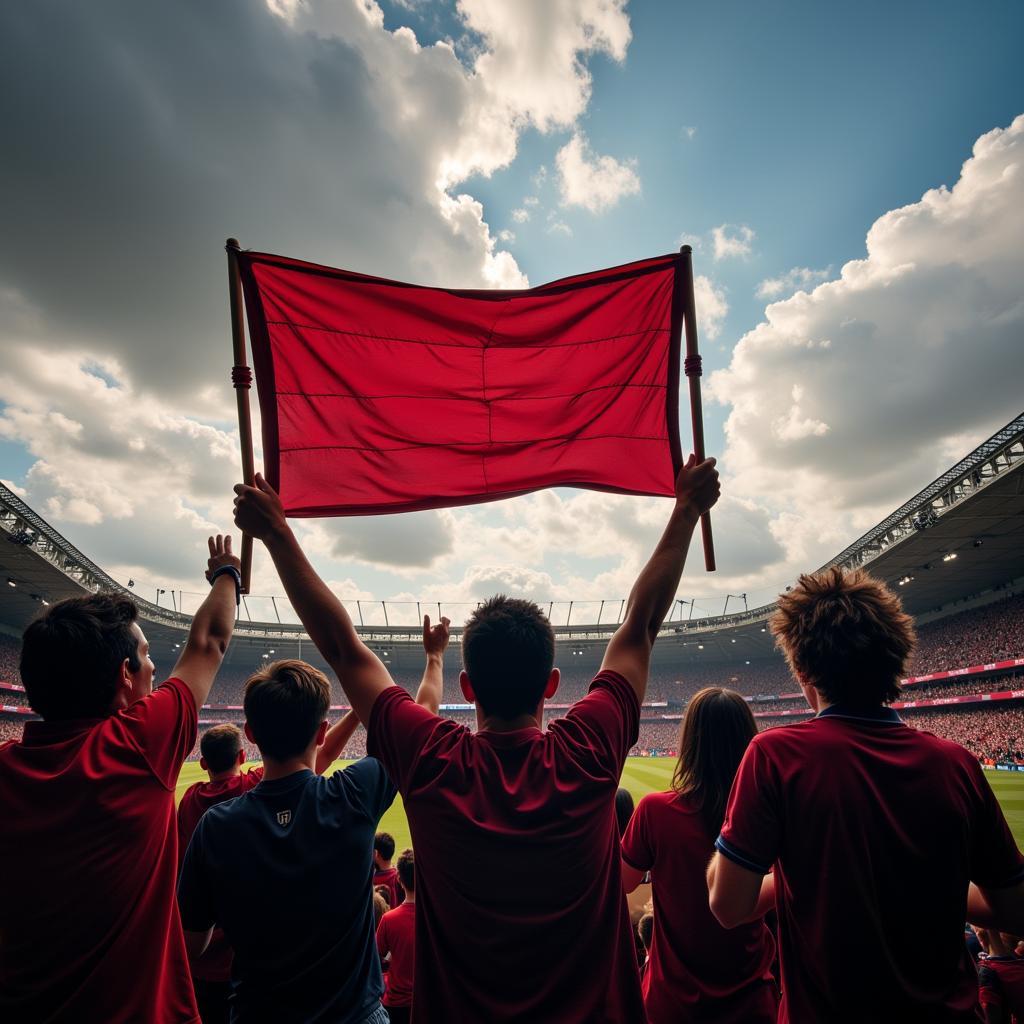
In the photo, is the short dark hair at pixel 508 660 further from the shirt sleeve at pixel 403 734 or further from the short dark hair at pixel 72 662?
the short dark hair at pixel 72 662

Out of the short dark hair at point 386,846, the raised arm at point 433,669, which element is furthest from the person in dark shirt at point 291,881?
the short dark hair at point 386,846

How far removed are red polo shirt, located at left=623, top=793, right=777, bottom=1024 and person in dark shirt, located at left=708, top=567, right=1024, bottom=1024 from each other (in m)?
0.52

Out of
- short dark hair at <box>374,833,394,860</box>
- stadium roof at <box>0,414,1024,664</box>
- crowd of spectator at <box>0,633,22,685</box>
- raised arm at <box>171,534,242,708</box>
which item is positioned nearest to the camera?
raised arm at <box>171,534,242,708</box>

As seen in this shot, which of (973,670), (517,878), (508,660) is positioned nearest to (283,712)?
(508,660)

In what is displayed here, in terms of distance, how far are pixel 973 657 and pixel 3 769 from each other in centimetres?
4137

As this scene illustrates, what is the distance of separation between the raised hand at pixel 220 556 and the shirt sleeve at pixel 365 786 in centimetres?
99

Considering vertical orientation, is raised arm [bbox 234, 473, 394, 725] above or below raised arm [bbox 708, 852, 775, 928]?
above

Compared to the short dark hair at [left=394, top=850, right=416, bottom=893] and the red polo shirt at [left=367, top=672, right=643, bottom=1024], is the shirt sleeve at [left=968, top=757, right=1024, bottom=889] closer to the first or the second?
the red polo shirt at [left=367, top=672, right=643, bottom=1024]

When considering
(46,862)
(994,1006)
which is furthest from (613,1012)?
(994,1006)

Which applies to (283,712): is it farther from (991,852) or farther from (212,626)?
(991,852)

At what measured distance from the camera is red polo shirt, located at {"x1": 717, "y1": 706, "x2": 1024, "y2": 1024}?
4.89 ft

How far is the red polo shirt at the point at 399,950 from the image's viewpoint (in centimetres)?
345

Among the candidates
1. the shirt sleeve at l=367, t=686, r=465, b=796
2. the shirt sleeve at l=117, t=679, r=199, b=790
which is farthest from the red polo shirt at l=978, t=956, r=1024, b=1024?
the shirt sleeve at l=117, t=679, r=199, b=790

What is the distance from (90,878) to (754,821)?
191 cm
